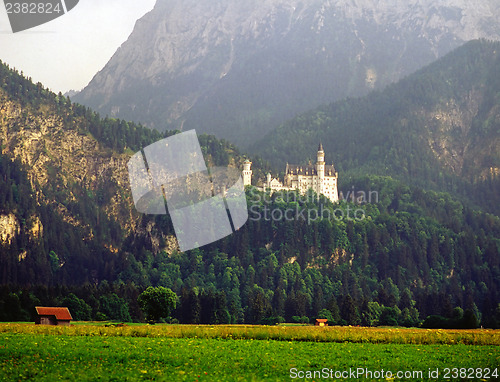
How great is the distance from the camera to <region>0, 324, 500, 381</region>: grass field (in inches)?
1934

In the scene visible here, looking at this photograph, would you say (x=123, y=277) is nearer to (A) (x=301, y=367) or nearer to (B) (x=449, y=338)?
(B) (x=449, y=338)

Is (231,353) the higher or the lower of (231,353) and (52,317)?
the lower

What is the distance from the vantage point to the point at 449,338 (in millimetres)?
68438

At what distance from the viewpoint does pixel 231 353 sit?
57000mm

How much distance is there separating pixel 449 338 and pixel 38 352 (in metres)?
34.0

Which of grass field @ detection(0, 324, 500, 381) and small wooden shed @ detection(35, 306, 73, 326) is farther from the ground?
small wooden shed @ detection(35, 306, 73, 326)

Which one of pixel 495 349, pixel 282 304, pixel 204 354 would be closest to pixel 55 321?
pixel 204 354

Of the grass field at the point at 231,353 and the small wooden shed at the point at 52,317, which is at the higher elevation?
the small wooden shed at the point at 52,317

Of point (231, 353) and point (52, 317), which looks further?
point (52, 317)

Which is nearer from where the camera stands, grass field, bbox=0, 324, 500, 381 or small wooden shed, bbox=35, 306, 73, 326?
grass field, bbox=0, 324, 500, 381

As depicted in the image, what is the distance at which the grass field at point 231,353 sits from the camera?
49.1m

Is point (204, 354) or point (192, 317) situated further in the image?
point (192, 317)

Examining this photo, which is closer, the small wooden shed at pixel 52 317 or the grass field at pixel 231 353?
the grass field at pixel 231 353

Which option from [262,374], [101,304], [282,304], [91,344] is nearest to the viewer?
[262,374]
